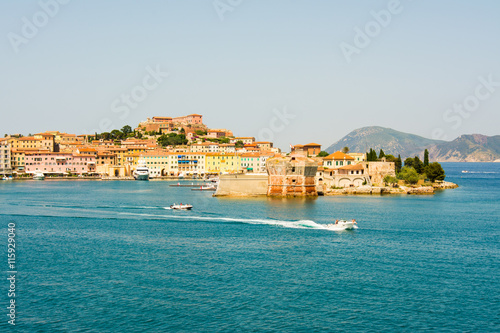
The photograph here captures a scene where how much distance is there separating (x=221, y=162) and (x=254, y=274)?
317 ft

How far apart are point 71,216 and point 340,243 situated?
24.7 m

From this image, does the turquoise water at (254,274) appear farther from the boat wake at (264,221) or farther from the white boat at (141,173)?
the white boat at (141,173)

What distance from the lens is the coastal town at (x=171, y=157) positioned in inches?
2761

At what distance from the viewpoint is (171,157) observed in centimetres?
12000

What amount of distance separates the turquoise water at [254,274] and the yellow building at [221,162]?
75.4m

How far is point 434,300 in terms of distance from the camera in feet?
64.4

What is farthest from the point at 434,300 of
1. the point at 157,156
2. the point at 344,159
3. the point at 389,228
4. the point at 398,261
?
the point at 157,156

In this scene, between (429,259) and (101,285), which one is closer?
(101,285)

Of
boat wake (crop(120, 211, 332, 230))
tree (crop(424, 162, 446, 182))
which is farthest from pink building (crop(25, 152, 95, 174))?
boat wake (crop(120, 211, 332, 230))

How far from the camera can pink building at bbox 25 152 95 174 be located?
120 m

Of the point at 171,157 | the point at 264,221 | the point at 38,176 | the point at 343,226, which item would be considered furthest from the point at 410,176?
the point at 38,176

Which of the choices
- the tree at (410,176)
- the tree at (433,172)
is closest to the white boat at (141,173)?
the tree at (410,176)

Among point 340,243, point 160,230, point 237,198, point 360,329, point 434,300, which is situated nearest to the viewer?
point 360,329

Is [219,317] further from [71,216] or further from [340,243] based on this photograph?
[71,216]
